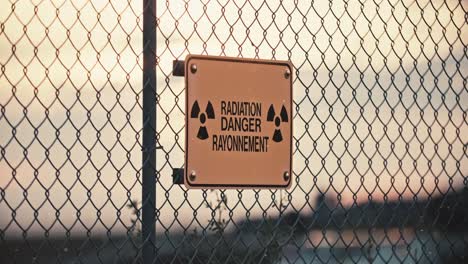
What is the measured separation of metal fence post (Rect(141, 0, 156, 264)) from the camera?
5070 millimetres

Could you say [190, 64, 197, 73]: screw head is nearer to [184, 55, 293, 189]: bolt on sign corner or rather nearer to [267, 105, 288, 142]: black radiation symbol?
[184, 55, 293, 189]: bolt on sign corner

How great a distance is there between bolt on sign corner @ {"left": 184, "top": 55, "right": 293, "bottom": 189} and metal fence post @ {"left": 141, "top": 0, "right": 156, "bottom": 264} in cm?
15

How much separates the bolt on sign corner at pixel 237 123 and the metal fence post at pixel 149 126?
15 centimetres

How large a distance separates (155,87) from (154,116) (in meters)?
A: 0.13

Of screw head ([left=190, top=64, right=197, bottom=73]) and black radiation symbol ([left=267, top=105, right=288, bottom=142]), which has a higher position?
screw head ([left=190, top=64, right=197, bottom=73])

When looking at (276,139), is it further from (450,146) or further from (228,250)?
(450,146)

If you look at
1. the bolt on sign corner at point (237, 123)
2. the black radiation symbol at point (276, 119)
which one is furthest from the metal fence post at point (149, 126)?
the black radiation symbol at point (276, 119)

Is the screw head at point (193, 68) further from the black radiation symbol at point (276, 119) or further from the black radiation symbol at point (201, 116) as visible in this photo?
the black radiation symbol at point (276, 119)

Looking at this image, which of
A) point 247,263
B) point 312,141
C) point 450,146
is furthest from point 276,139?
point 450,146

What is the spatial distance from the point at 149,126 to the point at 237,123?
409 mm

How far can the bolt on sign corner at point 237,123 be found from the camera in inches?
203

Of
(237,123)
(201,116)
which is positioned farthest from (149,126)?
(237,123)

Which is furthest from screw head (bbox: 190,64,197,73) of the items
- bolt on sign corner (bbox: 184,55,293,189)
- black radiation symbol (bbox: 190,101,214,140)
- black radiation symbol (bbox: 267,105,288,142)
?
black radiation symbol (bbox: 267,105,288,142)

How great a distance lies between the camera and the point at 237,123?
523 centimetres
